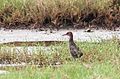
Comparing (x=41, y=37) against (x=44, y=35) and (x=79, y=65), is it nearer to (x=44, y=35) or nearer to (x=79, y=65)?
(x=44, y=35)

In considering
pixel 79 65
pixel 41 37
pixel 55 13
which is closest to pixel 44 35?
pixel 41 37

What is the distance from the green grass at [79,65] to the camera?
288 inches

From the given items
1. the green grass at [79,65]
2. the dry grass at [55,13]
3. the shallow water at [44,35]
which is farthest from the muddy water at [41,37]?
the green grass at [79,65]

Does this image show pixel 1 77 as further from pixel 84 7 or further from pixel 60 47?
pixel 84 7

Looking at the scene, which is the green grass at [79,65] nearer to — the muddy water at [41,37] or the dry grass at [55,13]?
the muddy water at [41,37]

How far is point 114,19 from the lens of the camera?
1273 centimetres

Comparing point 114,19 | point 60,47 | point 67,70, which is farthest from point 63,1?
point 67,70

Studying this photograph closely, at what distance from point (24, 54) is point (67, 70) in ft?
5.84

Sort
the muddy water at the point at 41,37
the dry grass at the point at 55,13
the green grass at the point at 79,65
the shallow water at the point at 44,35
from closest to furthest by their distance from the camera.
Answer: the green grass at the point at 79,65, the muddy water at the point at 41,37, the shallow water at the point at 44,35, the dry grass at the point at 55,13

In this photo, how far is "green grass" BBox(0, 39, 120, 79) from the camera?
7.30 meters

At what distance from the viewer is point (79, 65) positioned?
25.7 feet

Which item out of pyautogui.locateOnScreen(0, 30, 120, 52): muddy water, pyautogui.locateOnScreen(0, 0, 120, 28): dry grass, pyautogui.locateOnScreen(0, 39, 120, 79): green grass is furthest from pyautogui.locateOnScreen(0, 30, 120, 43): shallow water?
pyautogui.locateOnScreen(0, 39, 120, 79): green grass

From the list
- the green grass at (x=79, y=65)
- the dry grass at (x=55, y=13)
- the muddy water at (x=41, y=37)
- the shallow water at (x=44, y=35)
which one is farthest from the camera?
the dry grass at (x=55, y=13)

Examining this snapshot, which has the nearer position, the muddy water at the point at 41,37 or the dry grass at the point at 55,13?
the muddy water at the point at 41,37
